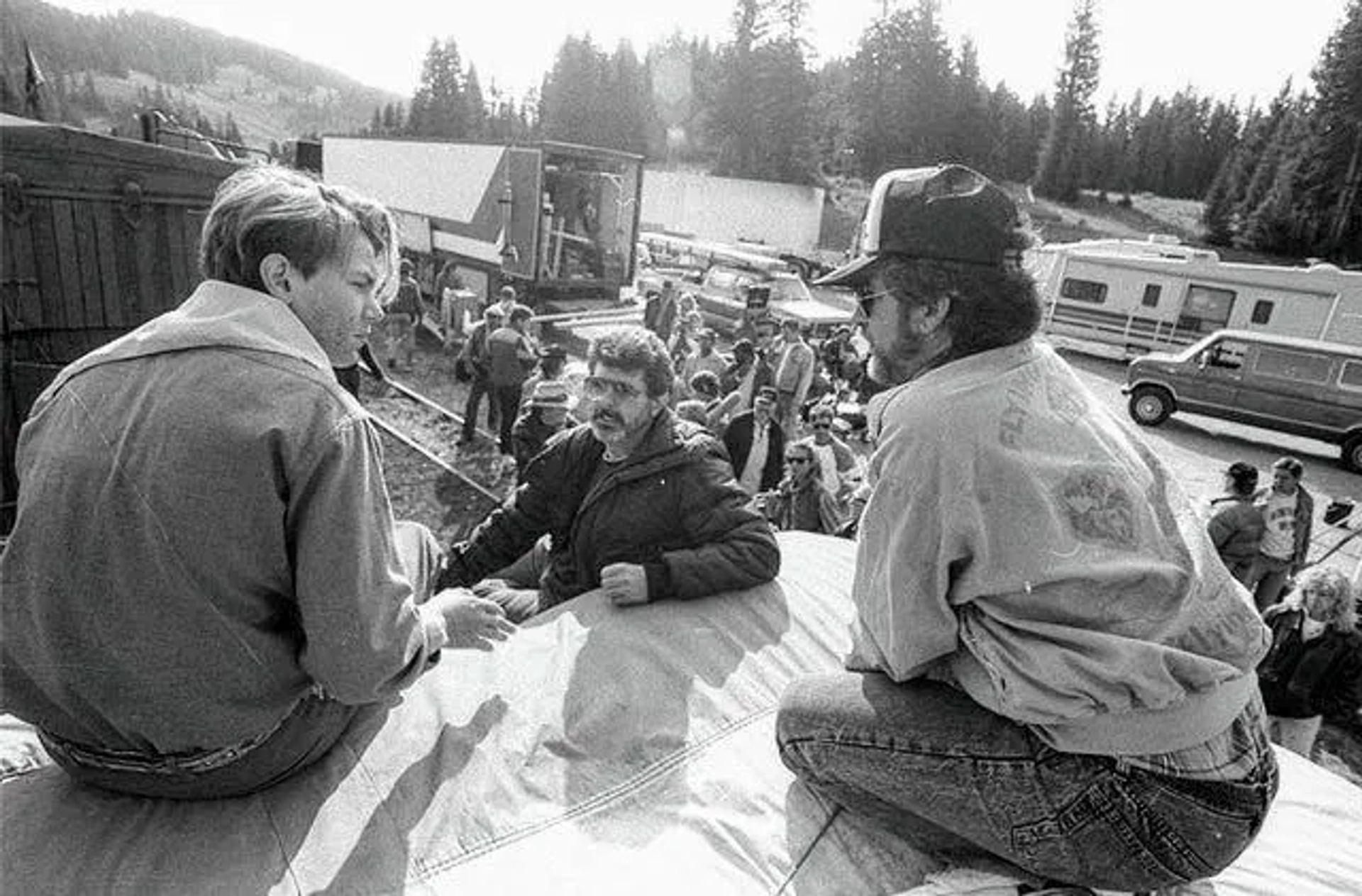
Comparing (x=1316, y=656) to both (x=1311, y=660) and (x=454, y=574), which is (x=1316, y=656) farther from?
(x=454, y=574)

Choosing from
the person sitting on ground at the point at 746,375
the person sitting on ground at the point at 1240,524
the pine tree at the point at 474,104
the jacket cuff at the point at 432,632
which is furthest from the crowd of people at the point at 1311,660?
the pine tree at the point at 474,104

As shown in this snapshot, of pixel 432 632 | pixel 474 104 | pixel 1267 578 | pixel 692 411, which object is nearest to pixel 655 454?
pixel 432 632

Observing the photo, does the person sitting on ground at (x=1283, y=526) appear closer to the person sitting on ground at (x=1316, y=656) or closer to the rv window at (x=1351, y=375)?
the person sitting on ground at (x=1316, y=656)

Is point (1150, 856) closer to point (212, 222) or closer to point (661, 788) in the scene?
point (661, 788)

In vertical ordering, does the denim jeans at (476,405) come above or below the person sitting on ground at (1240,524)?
below

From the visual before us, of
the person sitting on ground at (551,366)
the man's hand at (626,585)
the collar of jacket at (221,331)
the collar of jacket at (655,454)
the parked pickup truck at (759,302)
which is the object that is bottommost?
the parked pickup truck at (759,302)

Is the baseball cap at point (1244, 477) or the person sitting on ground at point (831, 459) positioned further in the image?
the baseball cap at point (1244, 477)

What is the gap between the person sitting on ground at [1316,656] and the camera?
4.66 m

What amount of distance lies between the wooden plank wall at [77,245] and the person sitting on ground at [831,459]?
19.6ft

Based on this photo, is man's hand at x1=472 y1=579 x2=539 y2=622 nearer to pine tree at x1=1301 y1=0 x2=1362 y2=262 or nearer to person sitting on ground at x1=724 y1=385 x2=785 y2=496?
person sitting on ground at x1=724 y1=385 x2=785 y2=496

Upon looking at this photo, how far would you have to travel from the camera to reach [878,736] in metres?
1.81

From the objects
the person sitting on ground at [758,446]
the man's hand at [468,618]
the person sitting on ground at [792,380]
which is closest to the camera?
the man's hand at [468,618]

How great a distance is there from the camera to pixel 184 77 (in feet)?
453

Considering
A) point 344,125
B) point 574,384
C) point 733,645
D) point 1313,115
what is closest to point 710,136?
point 1313,115
